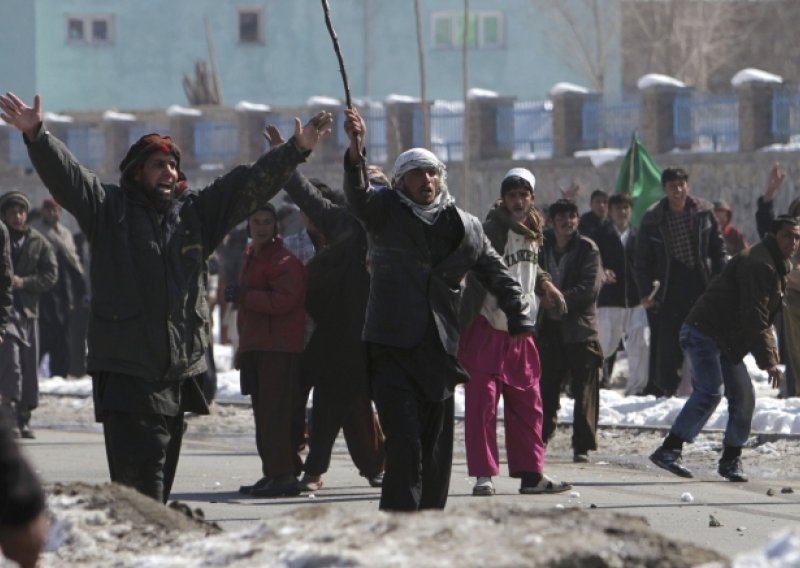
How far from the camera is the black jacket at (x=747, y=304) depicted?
38.3ft

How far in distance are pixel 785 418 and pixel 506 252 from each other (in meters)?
3.87

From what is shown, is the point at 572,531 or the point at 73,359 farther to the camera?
the point at 73,359

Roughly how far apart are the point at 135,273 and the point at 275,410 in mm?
3642

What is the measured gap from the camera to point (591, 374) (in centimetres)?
1325

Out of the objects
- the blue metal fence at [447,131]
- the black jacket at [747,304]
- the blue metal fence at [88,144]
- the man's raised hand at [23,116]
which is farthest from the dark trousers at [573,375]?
the blue metal fence at [88,144]

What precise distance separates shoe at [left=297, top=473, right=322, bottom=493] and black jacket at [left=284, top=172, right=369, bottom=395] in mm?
490

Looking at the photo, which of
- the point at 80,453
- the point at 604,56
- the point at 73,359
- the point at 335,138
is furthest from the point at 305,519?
the point at 604,56

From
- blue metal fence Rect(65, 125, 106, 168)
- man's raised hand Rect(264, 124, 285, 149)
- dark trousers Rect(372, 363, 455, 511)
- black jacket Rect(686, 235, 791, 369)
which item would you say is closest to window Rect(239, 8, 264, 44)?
blue metal fence Rect(65, 125, 106, 168)

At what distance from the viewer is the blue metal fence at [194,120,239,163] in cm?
4078

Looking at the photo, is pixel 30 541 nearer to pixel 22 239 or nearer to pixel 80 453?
pixel 80 453

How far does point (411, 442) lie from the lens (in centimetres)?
852

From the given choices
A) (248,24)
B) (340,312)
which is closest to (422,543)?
(340,312)

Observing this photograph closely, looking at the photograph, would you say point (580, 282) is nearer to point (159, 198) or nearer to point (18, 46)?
point (159, 198)

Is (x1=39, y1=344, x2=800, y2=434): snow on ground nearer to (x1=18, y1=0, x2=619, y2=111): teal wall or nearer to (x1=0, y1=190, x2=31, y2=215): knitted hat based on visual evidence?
(x1=0, y1=190, x2=31, y2=215): knitted hat
